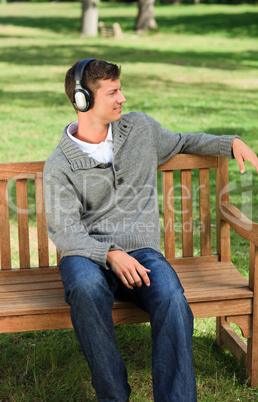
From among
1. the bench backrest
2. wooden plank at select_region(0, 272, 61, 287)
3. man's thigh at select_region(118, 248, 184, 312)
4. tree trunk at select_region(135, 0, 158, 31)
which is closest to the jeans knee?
man's thigh at select_region(118, 248, 184, 312)

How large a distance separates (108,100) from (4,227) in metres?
1.07

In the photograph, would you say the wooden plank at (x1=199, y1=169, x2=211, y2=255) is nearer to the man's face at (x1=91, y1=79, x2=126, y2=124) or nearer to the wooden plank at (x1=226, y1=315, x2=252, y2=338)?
the wooden plank at (x1=226, y1=315, x2=252, y2=338)

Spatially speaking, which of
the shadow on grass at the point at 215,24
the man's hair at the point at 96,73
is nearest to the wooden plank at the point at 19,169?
the man's hair at the point at 96,73

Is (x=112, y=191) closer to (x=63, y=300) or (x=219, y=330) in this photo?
(x=63, y=300)

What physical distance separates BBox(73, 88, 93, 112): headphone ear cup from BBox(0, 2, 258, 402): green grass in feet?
5.13

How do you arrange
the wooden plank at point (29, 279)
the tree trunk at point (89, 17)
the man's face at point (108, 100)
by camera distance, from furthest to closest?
the tree trunk at point (89, 17)
the wooden plank at point (29, 279)
the man's face at point (108, 100)

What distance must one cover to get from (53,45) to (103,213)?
20.4 m

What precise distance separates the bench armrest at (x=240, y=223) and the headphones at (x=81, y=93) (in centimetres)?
110

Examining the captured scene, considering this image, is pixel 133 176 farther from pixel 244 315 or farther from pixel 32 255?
pixel 32 255

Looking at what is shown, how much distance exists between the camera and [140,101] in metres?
11.7

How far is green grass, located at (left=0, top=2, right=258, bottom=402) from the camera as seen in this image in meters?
3.54

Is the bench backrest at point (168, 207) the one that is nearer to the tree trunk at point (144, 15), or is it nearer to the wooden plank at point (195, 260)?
the wooden plank at point (195, 260)

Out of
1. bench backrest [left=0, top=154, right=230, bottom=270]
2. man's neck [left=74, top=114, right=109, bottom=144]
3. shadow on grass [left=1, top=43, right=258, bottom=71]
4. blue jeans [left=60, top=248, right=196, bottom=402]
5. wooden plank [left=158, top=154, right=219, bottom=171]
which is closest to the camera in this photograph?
blue jeans [left=60, top=248, right=196, bottom=402]

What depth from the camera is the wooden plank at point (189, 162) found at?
379 cm
